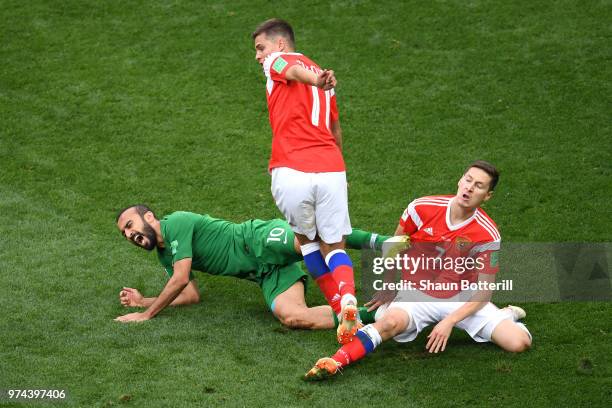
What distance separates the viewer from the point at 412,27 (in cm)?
1170

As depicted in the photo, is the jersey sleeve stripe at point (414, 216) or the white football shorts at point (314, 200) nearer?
the white football shorts at point (314, 200)

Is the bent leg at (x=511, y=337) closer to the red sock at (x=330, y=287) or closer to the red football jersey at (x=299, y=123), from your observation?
the red sock at (x=330, y=287)

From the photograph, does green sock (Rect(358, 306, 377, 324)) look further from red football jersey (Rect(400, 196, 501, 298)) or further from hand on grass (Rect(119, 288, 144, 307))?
hand on grass (Rect(119, 288, 144, 307))

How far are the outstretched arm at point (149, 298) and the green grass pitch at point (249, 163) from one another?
0.09m

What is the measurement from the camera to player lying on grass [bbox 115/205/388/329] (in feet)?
23.3

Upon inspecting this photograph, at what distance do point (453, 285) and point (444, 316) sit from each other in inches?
8.2

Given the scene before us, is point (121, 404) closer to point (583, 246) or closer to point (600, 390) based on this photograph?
point (600, 390)

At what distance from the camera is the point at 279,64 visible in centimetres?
635

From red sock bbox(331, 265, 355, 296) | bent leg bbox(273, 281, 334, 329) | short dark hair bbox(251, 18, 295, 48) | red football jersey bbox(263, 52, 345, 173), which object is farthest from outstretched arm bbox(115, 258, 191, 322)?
short dark hair bbox(251, 18, 295, 48)

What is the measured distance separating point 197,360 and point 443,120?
15.1 ft

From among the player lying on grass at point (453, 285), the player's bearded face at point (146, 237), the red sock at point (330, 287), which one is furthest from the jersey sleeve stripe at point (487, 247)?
the player's bearded face at point (146, 237)

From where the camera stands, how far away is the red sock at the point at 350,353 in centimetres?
630

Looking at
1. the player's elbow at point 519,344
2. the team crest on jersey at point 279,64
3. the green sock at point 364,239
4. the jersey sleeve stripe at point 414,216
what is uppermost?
the team crest on jersey at point 279,64

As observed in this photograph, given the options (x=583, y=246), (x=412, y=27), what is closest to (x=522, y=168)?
(x=583, y=246)
